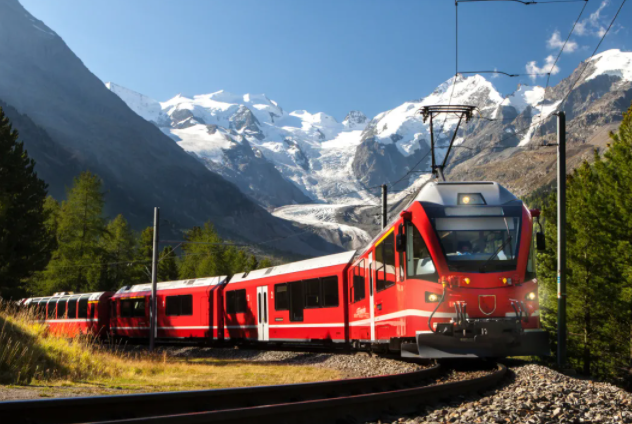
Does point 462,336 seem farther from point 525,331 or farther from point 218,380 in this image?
point 218,380

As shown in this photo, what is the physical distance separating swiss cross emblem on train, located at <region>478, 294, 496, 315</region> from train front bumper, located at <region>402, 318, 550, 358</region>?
208 millimetres

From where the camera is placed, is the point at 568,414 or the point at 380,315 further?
the point at 380,315

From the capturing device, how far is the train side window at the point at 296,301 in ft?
76.7

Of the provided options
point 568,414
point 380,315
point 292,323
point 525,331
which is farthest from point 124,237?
point 568,414

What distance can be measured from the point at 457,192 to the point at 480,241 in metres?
1.29

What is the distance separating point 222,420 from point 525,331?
809 centimetres

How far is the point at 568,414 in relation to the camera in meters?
7.18

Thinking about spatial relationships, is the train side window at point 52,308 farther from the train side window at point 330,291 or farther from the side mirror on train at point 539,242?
the side mirror on train at point 539,242

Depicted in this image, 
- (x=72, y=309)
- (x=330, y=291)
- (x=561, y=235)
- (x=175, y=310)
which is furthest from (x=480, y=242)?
(x=72, y=309)

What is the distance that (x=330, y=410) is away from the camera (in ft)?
22.0

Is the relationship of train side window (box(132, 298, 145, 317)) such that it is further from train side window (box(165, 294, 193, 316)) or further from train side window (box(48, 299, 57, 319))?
train side window (box(48, 299, 57, 319))

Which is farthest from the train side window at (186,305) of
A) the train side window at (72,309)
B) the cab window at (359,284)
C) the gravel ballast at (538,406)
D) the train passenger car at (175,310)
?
the gravel ballast at (538,406)

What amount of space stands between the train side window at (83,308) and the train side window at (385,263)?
27875mm

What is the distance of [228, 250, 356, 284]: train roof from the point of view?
21156 mm
